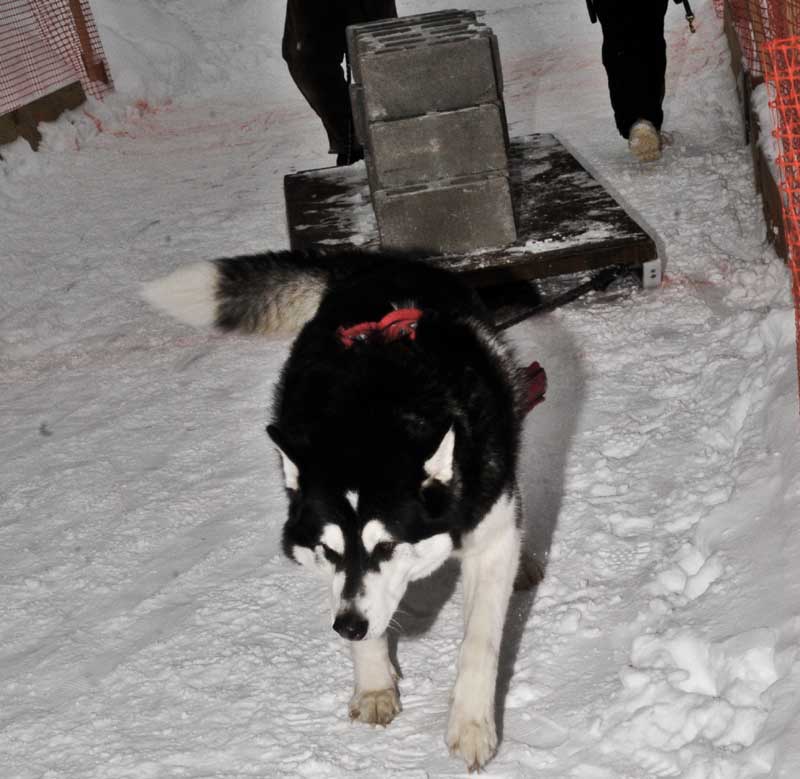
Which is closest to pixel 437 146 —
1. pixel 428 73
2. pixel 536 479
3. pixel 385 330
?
pixel 428 73

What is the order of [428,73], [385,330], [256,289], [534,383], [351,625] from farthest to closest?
[428,73]
[256,289]
[534,383]
[385,330]
[351,625]

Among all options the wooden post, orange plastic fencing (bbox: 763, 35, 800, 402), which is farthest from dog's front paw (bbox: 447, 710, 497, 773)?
the wooden post

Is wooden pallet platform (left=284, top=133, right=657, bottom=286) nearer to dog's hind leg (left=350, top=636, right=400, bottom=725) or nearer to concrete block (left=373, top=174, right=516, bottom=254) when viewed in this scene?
concrete block (left=373, top=174, right=516, bottom=254)

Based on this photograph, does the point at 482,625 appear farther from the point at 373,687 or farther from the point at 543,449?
the point at 543,449

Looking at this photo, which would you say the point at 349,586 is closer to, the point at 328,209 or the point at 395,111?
the point at 395,111

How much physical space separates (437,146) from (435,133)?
0.06 metres

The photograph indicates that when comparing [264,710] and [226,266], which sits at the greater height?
[226,266]

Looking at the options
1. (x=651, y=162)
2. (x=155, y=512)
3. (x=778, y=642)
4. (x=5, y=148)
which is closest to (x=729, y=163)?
(x=651, y=162)

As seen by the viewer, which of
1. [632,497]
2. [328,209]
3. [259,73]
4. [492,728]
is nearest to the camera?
[492,728]

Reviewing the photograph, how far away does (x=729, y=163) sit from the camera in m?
5.99

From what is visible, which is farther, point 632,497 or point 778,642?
point 632,497

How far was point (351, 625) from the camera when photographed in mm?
2363

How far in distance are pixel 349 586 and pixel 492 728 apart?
1.61 ft

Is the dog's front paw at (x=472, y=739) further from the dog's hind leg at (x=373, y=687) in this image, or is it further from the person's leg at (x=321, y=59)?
the person's leg at (x=321, y=59)
